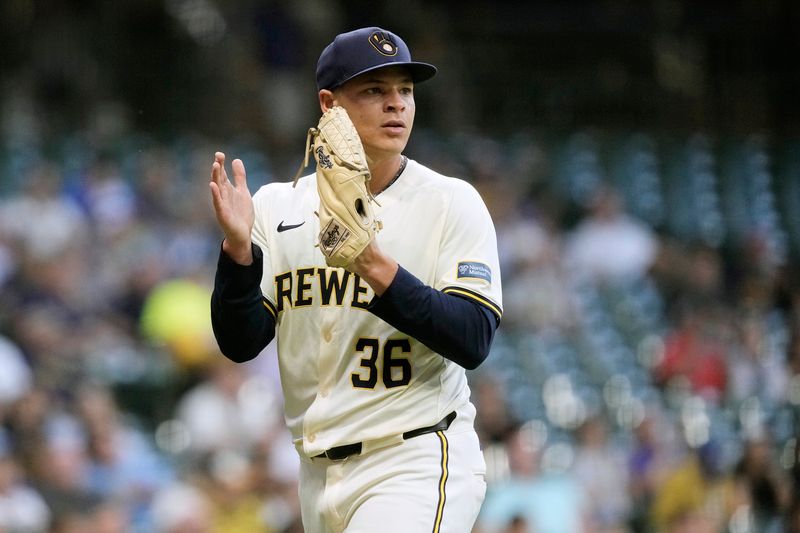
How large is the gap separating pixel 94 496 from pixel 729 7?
10.0m

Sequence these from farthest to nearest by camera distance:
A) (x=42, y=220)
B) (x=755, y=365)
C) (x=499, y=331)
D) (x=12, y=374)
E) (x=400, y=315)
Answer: (x=499, y=331) → (x=42, y=220) → (x=755, y=365) → (x=12, y=374) → (x=400, y=315)

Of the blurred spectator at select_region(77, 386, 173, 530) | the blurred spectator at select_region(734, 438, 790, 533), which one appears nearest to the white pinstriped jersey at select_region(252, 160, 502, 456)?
the blurred spectator at select_region(734, 438, 790, 533)

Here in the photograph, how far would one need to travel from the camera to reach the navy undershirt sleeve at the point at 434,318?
11.9 feet

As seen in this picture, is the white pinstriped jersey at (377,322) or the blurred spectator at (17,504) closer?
the white pinstriped jersey at (377,322)

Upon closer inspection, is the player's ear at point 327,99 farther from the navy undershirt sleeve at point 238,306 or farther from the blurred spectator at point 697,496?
the blurred spectator at point 697,496

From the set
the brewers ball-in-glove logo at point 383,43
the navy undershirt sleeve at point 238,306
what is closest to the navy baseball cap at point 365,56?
the brewers ball-in-glove logo at point 383,43

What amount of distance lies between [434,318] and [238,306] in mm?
594

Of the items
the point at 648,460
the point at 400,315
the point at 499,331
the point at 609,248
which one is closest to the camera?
the point at 400,315

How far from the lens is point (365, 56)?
3889 millimetres

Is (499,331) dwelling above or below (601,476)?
above

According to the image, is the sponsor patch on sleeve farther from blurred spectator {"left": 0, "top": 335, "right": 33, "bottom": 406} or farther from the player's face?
blurred spectator {"left": 0, "top": 335, "right": 33, "bottom": 406}

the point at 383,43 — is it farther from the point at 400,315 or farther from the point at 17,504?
the point at 17,504

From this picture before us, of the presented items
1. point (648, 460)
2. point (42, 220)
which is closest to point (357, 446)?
point (648, 460)

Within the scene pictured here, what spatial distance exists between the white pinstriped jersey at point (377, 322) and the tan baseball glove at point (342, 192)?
27cm
